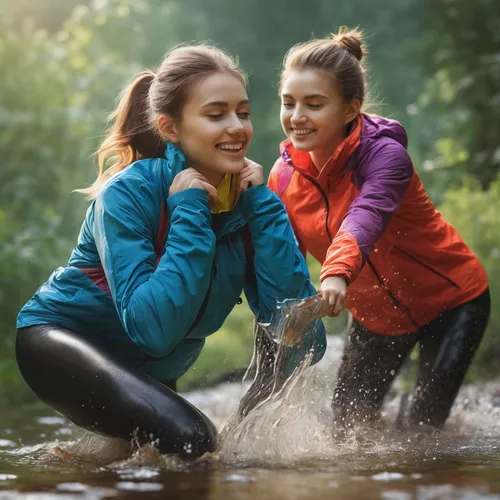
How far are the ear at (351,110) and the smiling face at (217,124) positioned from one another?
2.74 ft

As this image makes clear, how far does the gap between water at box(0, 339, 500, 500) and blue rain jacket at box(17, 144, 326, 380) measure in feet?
1.30

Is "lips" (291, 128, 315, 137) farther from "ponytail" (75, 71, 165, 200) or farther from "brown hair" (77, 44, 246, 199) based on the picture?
"ponytail" (75, 71, 165, 200)

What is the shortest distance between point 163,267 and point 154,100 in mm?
842

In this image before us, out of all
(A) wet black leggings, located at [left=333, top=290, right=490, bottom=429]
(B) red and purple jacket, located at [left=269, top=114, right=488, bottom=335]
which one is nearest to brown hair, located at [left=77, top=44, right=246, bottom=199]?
(B) red and purple jacket, located at [left=269, top=114, right=488, bottom=335]

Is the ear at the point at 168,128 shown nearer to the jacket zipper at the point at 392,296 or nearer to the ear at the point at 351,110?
the ear at the point at 351,110

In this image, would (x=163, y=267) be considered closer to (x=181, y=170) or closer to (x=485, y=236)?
(x=181, y=170)

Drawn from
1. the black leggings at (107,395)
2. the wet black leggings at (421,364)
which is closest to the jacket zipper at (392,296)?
the wet black leggings at (421,364)

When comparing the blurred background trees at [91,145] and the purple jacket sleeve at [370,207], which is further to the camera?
the blurred background trees at [91,145]

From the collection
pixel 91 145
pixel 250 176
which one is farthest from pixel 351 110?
pixel 91 145

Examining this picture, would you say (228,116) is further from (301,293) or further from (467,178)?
(467,178)

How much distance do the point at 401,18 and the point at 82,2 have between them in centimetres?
871

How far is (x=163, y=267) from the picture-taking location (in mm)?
3660

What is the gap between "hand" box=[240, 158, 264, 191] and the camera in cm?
406

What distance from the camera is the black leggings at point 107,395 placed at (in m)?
3.65
